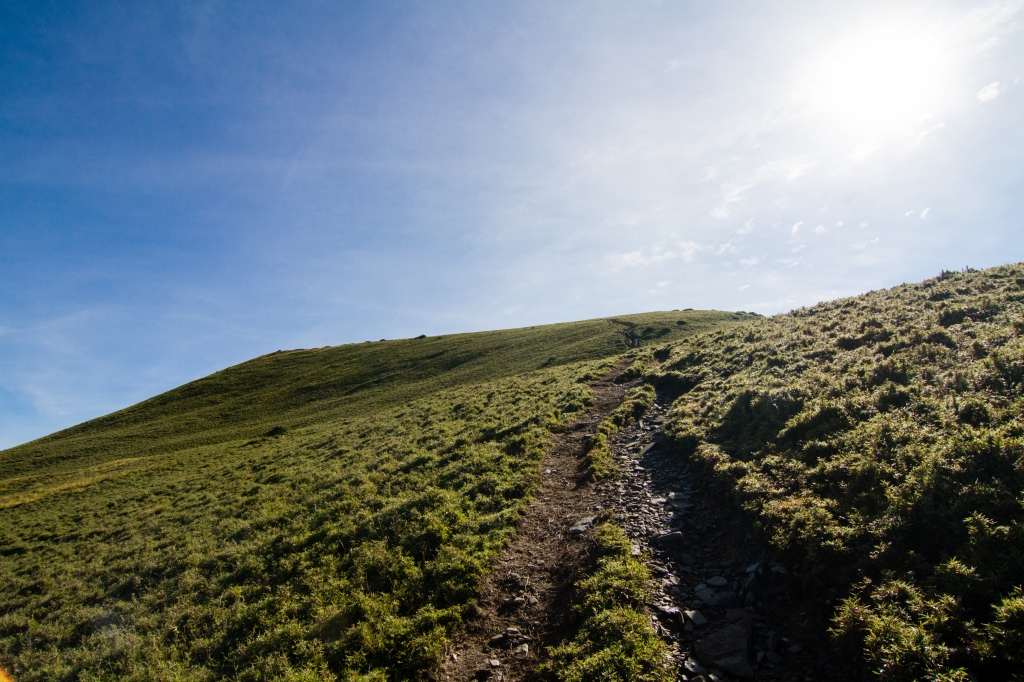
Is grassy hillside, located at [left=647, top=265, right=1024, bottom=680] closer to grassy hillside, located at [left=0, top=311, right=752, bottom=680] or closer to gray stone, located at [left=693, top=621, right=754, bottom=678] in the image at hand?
gray stone, located at [left=693, top=621, right=754, bottom=678]

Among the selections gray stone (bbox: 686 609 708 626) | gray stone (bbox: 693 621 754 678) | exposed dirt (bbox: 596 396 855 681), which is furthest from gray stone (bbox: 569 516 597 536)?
gray stone (bbox: 693 621 754 678)

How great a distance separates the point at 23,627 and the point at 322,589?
12.6 metres

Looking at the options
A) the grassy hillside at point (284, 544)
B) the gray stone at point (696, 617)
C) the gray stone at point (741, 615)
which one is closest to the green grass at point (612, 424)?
the grassy hillside at point (284, 544)

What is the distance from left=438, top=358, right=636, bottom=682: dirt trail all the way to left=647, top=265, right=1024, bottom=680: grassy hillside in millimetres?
4485

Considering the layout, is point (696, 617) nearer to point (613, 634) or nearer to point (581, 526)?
point (613, 634)

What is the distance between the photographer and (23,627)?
619 inches

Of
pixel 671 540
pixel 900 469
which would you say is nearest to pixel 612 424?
pixel 671 540

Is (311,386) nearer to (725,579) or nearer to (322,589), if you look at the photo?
(322,589)

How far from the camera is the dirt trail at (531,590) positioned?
8.93 metres

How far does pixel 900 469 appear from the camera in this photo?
31.9 feet

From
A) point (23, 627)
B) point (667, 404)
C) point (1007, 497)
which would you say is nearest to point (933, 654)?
point (1007, 497)

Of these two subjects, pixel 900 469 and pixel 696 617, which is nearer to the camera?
pixel 696 617

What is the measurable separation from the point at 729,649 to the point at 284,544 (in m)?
14.7

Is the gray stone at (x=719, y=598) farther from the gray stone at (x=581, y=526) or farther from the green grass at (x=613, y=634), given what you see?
the gray stone at (x=581, y=526)
